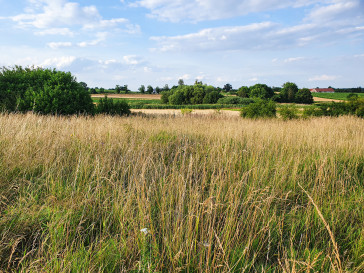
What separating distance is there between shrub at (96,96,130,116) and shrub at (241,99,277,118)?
718cm

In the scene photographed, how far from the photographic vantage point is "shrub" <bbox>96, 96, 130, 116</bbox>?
44.7ft

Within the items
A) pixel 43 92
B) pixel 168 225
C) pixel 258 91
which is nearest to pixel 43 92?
pixel 43 92

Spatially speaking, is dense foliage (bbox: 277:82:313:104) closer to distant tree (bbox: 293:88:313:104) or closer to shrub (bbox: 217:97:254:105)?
distant tree (bbox: 293:88:313:104)

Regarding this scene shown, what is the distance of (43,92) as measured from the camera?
11.0 meters

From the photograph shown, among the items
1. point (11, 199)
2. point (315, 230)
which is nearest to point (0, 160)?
point (11, 199)

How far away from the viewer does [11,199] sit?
3.42 metres

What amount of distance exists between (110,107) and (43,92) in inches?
143

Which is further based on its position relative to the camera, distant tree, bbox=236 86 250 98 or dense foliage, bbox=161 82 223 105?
distant tree, bbox=236 86 250 98

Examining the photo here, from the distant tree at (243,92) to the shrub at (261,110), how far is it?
50891 millimetres

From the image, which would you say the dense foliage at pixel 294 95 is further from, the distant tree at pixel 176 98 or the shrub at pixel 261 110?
the shrub at pixel 261 110

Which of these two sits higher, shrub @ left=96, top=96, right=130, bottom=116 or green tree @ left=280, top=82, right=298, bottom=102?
green tree @ left=280, top=82, right=298, bottom=102

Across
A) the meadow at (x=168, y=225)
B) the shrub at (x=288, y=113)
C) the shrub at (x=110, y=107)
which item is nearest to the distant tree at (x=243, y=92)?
the shrub at (x=288, y=113)

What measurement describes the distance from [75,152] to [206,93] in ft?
150

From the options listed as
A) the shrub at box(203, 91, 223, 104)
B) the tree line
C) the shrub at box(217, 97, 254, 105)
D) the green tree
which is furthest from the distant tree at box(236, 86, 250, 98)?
the tree line
